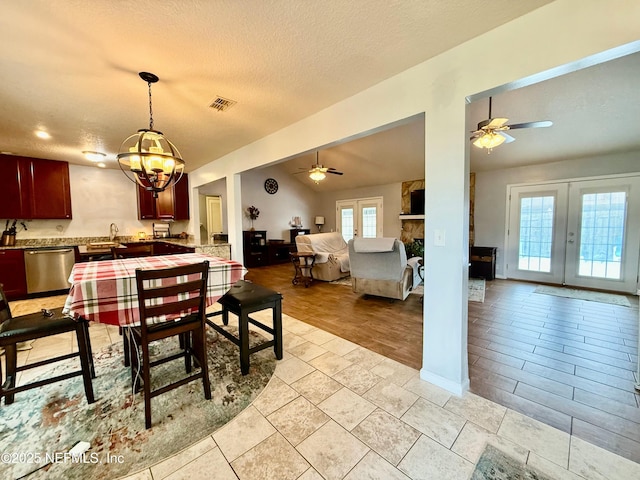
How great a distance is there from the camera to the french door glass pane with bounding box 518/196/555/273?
5129 millimetres

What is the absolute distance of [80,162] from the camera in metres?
4.89

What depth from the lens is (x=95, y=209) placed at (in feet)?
17.3

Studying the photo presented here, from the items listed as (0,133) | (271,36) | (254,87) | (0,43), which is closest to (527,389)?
(271,36)

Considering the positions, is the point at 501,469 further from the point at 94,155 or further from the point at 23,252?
the point at 23,252

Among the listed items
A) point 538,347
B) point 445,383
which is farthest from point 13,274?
point 538,347

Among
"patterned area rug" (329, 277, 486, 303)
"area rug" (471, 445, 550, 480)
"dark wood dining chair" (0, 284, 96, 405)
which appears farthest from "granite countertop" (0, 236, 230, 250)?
"area rug" (471, 445, 550, 480)

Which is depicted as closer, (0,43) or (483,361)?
(0,43)

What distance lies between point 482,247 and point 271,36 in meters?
5.93

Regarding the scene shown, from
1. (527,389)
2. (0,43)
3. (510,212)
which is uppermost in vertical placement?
(0,43)

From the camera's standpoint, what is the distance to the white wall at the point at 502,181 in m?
4.65

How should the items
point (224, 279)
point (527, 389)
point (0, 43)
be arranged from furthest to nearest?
point (224, 279)
point (527, 389)
point (0, 43)

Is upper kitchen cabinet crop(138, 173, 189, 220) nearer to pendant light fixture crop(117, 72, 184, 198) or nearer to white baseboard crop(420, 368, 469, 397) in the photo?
pendant light fixture crop(117, 72, 184, 198)

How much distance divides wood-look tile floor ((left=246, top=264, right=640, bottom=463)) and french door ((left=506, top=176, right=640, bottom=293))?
31.2 inches

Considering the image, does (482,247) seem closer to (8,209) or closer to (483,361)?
(483,361)
